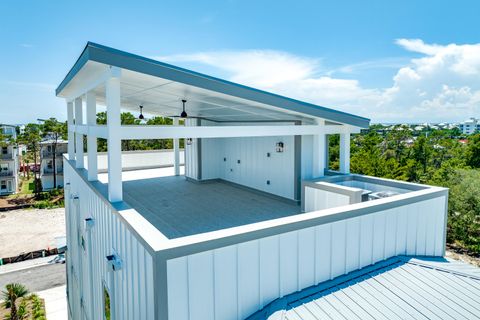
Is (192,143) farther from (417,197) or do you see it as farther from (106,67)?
(417,197)

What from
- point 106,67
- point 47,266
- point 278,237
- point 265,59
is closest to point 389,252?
point 278,237

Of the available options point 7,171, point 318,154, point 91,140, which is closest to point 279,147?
point 318,154

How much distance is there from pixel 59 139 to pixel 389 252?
40.3 meters

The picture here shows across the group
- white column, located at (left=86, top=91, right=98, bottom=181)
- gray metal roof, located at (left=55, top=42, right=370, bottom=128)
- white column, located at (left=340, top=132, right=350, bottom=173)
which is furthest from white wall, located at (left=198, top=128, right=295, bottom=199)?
white column, located at (left=86, top=91, right=98, bottom=181)

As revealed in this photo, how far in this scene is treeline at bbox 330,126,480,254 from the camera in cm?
1836

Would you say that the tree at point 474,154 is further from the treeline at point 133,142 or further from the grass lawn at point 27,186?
the grass lawn at point 27,186

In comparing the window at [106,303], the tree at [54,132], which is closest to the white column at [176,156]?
the window at [106,303]

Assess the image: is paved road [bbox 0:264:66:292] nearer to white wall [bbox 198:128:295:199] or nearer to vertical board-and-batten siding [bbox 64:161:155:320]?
vertical board-and-batten siding [bbox 64:161:155:320]

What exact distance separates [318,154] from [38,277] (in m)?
17.0

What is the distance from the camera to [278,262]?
330 cm

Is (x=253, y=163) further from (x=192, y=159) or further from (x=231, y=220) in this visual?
(x=231, y=220)

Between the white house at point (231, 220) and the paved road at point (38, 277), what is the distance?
9.72 m

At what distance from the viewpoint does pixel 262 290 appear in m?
3.21

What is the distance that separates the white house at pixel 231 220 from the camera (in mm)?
2891
